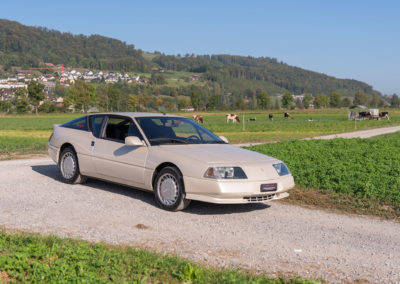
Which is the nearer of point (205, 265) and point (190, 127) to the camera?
point (205, 265)

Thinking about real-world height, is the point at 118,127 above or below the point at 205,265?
above

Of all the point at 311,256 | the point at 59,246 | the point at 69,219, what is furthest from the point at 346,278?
the point at 69,219

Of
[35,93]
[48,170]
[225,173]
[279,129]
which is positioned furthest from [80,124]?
[35,93]

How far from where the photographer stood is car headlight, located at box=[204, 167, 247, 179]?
7.43 meters

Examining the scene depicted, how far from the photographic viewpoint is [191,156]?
779 cm

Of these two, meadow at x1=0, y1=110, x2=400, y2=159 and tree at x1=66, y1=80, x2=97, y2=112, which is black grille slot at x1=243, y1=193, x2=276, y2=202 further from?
tree at x1=66, y1=80, x2=97, y2=112

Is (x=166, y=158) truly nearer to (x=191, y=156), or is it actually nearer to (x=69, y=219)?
(x=191, y=156)

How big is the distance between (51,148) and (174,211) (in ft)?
13.9

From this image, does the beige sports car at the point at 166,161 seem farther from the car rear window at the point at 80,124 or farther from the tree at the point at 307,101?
the tree at the point at 307,101

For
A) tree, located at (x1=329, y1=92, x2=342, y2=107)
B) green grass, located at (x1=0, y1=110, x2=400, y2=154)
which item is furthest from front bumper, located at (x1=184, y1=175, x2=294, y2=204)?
tree, located at (x1=329, y1=92, x2=342, y2=107)

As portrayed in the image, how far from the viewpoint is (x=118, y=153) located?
349 inches

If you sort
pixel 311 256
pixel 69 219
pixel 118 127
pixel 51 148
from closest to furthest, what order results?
pixel 311 256, pixel 69 219, pixel 118 127, pixel 51 148

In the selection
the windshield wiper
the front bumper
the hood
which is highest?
the windshield wiper

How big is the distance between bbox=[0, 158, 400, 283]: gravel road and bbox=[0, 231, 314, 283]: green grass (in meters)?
0.52
